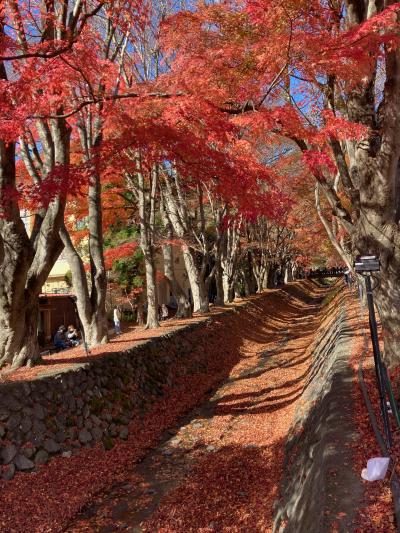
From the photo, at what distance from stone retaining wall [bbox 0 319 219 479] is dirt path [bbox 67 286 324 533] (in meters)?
1.18

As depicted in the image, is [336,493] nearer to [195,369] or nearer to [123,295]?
[195,369]

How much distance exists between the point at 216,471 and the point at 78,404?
3029 mm

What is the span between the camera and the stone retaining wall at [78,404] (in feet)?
26.1

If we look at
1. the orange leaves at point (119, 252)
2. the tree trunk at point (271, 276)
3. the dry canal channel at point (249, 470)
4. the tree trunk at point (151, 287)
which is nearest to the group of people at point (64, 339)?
the tree trunk at point (151, 287)

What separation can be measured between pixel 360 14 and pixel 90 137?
7632 millimetres

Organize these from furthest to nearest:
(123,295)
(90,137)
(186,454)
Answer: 1. (123,295)
2. (90,137)
3. (186,454)

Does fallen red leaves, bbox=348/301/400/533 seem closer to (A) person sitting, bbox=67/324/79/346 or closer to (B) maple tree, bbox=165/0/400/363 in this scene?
(B) maple tree, bbox=165/0/400/363

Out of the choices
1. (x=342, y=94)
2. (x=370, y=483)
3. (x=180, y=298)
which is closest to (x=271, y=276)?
(x=180, y=298)

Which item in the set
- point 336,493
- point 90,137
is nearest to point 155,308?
point 90,137

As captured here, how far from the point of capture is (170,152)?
11.5 m

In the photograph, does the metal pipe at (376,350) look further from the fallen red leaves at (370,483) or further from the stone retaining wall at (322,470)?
the stone retaining wall at (322,470)

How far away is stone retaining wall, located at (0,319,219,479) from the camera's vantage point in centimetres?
796

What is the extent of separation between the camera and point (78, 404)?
32.1 feet

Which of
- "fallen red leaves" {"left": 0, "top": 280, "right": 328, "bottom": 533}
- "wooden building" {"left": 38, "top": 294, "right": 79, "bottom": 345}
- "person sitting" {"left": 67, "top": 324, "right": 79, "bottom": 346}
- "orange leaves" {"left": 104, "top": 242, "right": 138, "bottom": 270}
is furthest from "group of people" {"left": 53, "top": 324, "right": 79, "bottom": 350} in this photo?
"fallen red leaves" {"left": 0, "top": 280, "right": 328, "bottom": 533}
